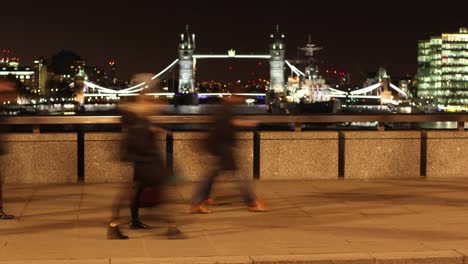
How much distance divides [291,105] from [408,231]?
4912 inches

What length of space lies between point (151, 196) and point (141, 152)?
0.46 m

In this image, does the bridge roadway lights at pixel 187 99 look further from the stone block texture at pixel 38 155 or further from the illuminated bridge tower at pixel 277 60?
the stone block texture at pixel 38 155

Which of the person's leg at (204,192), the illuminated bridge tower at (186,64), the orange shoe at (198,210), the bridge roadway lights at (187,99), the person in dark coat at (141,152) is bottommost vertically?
the bridge roadway lights at (187,99)

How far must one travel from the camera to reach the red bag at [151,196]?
350 inches

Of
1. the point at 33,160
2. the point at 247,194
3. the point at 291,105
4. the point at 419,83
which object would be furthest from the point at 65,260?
the point at 419,83

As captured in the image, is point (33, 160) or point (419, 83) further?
point (419, 83)

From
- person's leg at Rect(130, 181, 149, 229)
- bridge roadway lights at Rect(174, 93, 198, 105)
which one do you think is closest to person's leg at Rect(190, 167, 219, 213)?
person's leg at Rect(130, 181, 149, 229)

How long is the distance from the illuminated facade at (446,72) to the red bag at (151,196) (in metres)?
167

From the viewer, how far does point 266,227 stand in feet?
31.6

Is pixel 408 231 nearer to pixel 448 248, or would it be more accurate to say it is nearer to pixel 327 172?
Answer: pixel 448 248

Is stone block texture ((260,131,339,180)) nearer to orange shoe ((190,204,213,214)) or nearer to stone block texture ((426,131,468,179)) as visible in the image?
stone block texture ((426,131,468,179))

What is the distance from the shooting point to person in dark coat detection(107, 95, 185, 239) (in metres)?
8.85

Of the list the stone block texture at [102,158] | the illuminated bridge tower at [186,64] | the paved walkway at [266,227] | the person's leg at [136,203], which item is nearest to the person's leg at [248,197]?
the paved walkway at [266,227]

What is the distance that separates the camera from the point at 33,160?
12688 mm
